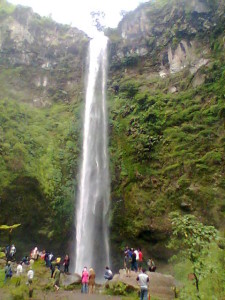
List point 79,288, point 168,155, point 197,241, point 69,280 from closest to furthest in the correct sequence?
point 197,241, point 79,288, point 69,280, point 168,155

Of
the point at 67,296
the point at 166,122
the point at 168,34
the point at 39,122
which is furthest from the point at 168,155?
the point at 168,34

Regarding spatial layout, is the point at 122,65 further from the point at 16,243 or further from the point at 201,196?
the point at 16,243

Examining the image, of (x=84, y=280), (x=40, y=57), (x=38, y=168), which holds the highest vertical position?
(x=40, y=57)

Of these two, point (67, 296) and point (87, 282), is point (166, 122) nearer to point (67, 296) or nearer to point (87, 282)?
point (87, 282)

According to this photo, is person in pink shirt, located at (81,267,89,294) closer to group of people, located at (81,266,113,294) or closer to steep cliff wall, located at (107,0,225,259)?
group of people, located at (81,266,113,294)

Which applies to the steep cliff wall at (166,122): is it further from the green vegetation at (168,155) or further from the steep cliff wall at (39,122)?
the steep cliff wall at (39,122)

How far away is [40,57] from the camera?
2984 cm

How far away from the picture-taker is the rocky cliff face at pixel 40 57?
28.2 meters

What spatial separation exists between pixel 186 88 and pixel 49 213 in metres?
12.6

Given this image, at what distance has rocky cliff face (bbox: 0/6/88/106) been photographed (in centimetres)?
2820

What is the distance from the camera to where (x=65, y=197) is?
64.6 feet

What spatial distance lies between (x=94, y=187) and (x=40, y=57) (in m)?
15.9

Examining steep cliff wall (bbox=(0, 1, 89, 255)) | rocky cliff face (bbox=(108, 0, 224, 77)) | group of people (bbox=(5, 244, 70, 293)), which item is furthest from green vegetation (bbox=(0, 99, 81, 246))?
rocky cliff face (bbox=(108, 0, 224, 77))

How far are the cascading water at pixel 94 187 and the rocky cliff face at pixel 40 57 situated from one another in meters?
2.46
